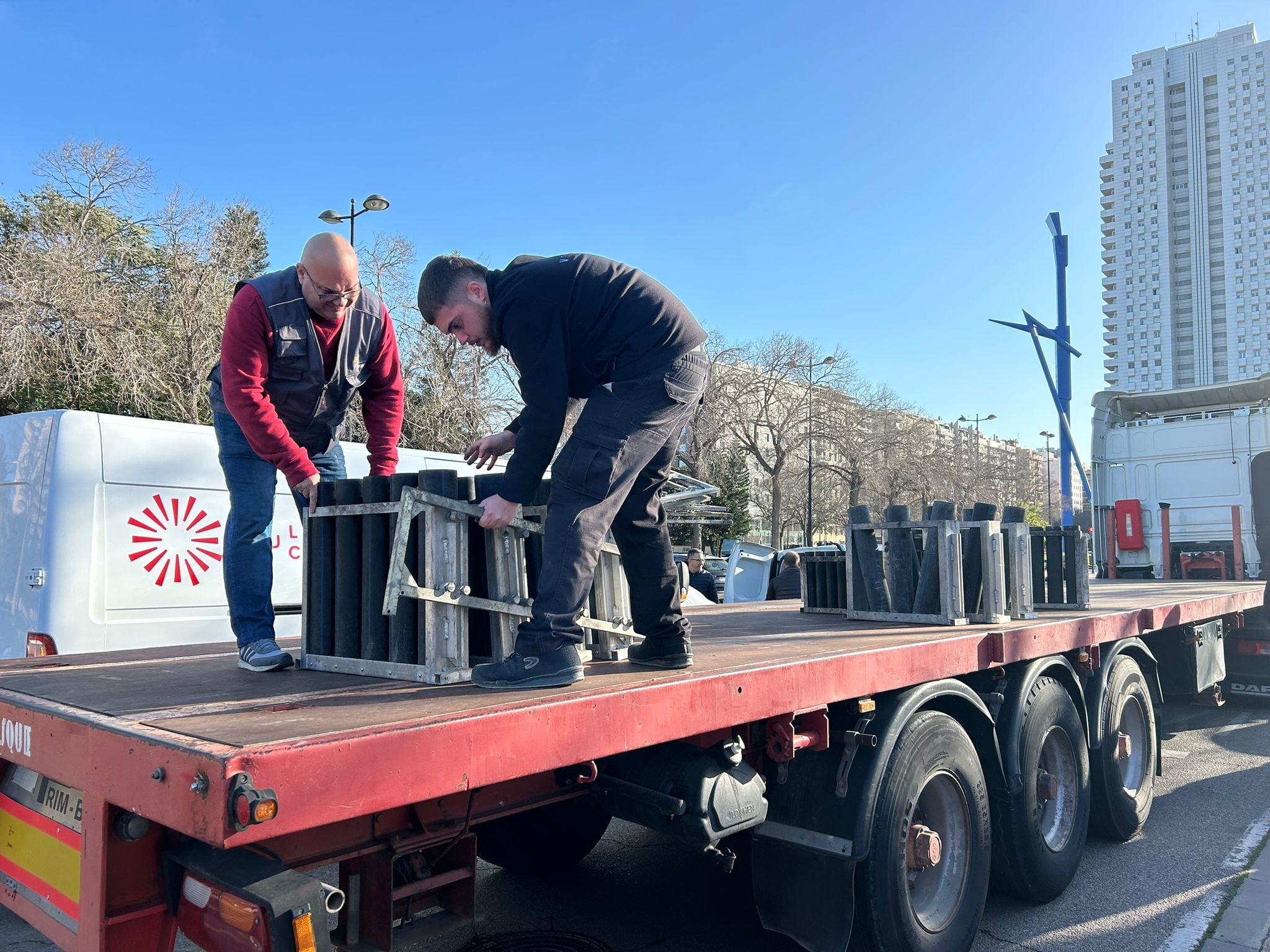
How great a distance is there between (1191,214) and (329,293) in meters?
106

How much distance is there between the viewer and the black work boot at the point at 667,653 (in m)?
3.23

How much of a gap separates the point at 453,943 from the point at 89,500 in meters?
4.02

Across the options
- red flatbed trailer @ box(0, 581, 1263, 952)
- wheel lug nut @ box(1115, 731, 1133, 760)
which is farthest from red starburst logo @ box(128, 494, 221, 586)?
wheel lug nut @ box(1115, 731, 1133, 760)

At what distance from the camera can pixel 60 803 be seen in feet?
7.83

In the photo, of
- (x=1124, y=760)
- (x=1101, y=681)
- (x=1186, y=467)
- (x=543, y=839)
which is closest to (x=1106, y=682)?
(x=1101, y=681)

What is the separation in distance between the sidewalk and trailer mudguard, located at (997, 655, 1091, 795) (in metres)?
1.05

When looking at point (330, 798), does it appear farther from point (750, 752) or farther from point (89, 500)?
point (89, 500)

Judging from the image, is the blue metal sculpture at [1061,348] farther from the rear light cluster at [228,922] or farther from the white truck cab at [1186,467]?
the rear light cluster at [228,922]

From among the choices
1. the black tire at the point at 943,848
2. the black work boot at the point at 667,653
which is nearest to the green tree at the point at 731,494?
the black tire at the point at 943,848

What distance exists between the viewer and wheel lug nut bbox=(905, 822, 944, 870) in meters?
3.66

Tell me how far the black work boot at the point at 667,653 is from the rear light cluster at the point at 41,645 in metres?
4.66

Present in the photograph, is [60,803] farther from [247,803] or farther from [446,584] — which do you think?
[446,584]

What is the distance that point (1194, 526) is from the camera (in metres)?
11.1

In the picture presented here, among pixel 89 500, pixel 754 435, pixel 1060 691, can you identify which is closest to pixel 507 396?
pixel 754 435
